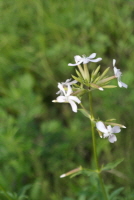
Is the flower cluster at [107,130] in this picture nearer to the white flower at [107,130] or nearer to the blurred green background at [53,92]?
the white flower at [107,130]

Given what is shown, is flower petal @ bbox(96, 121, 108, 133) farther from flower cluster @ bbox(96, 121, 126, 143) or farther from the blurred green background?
the blurred green background

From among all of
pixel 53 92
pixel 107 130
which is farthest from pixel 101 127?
pixel 53 92

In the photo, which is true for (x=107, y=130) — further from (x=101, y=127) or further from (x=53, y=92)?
(x=53, y=92)

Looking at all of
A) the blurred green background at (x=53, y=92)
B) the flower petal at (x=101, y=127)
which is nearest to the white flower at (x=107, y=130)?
the flower petal at (x=101, y=127)

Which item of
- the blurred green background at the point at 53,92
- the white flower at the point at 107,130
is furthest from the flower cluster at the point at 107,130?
the blurred green background at the point at 53,92

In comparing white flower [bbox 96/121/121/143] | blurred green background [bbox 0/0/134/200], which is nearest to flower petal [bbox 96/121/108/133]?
white flower [bbox 96/121/121/143]

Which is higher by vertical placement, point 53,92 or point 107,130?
point 53,92

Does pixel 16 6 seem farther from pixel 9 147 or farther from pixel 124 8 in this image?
pixel 9 147

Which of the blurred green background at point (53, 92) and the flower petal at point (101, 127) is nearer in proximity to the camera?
the flower petal at point (101, 127)
